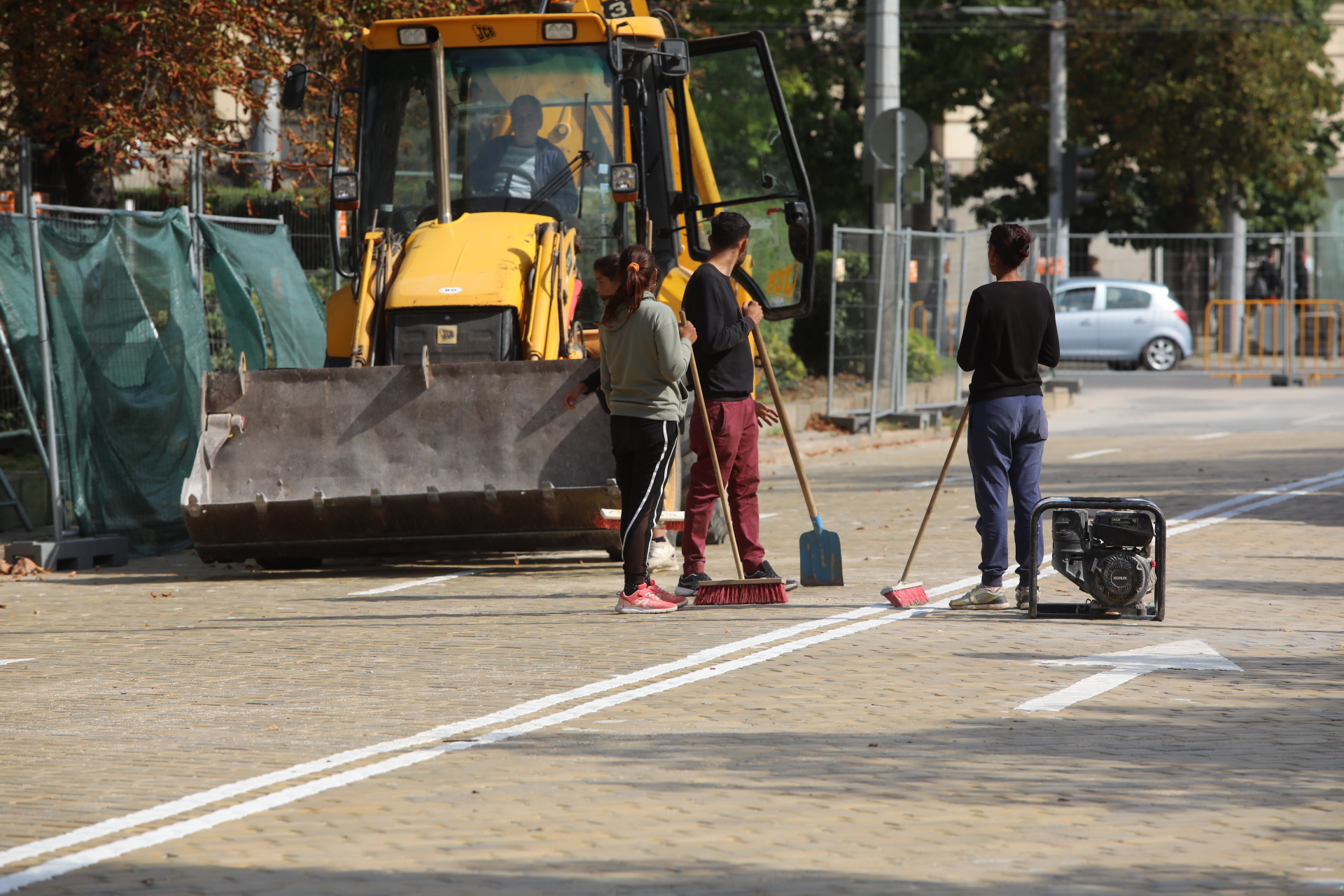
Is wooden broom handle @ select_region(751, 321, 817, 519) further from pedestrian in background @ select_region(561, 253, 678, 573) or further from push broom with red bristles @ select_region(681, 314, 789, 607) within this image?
pedestrian in background @ select_region(561, 253, 678, 573)

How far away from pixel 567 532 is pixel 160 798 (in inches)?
196

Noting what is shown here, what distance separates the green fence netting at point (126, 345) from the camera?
1176cm

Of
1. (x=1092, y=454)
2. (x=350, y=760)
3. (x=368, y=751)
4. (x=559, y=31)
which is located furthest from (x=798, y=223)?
(x=1092, y=454)

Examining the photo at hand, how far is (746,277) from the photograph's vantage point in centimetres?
1246

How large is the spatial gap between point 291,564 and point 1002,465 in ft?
15.1

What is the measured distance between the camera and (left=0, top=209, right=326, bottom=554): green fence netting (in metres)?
11.8

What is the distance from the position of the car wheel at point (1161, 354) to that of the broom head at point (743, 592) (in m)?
24.0

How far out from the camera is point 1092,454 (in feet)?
59.5

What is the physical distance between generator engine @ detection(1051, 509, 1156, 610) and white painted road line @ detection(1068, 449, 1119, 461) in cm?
903

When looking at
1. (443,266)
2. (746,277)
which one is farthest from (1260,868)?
(746,277)

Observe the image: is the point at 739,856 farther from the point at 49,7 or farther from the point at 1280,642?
the point at 49,7

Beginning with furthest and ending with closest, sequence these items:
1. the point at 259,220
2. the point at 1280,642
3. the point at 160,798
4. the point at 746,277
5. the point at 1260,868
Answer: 1. the point at 259,220
2. the point at 746,277
3. the point at 1280,642
4. the point at 160,798
5. the point at 1260,868

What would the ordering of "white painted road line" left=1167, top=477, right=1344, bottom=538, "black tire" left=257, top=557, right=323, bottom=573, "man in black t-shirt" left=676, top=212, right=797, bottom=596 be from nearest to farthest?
"man in black t-shirt" left=676, top=212, right=797, bottom=596, "black tire" left=257, top=557, right=323, bottom=573, "white painted road line" left=1167, top=477, right=1344, bottom=538

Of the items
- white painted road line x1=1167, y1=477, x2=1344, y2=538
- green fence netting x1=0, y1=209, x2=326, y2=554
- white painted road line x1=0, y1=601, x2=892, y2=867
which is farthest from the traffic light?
white painted road line x1=0, y1=601, x2=892, y2=867
